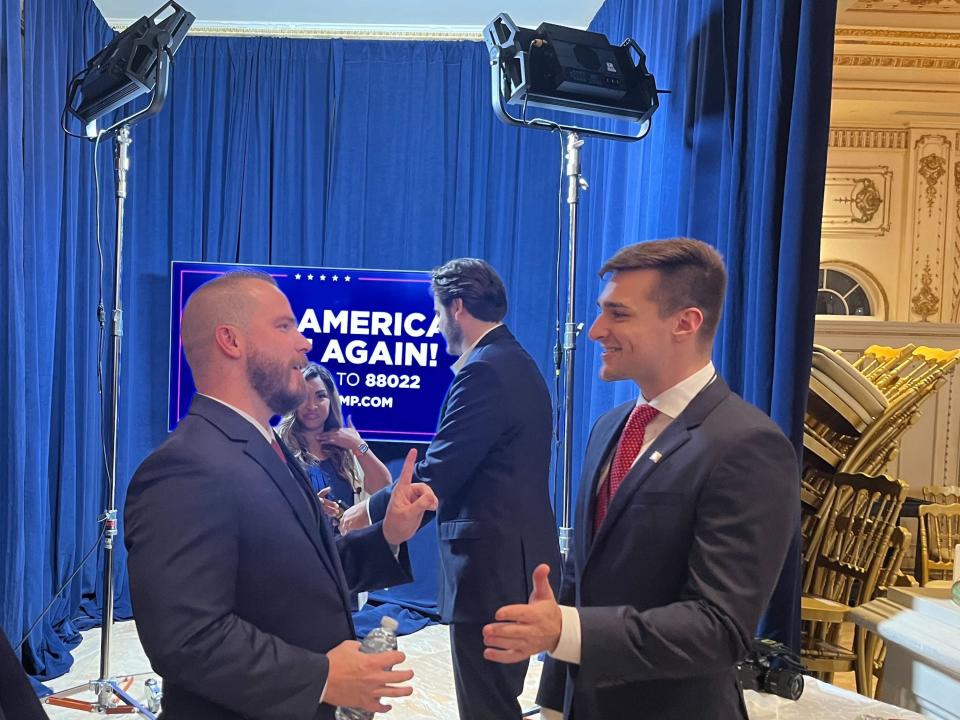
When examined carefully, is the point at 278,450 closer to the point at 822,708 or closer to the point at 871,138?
the point at 822,708

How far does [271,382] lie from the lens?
136 cm

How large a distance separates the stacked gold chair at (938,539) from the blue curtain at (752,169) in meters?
1.19

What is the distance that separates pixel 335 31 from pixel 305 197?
96 centimetres

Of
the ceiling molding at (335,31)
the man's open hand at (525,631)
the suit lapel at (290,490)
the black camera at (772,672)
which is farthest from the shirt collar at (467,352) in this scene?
the ceiling molding at (335,31)

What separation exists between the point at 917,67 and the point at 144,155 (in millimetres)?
5549

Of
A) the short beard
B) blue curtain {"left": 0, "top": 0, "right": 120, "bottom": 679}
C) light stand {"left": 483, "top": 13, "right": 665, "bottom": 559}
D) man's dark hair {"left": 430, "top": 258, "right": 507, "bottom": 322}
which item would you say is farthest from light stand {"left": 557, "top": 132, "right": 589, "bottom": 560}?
blue curtain {"left": 0, "top": 0, "right": 120, "bottom": 679}

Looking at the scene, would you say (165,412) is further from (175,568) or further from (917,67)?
(917,67)

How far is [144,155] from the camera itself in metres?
4.76

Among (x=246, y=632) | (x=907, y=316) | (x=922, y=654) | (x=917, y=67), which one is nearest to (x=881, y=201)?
(x=907, y=316)

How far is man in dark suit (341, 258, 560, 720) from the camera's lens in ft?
8.97

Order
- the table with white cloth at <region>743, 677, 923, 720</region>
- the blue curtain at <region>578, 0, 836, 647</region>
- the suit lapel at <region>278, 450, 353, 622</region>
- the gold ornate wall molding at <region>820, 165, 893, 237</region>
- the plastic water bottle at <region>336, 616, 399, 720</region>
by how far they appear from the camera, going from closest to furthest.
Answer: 1. the plastic water bottle at <region>336, 616, 399, 720</region>
2. the suit lapel at <region>278, 450, 353, 622</region>
3. the table with white cloth at <region>743, 677, 923, 720</region>
4. the blue curtain at <region>578, 0, 836, 647</region>
5. the gold ornate wall molding at <region>820, 165, 893, 237</region>

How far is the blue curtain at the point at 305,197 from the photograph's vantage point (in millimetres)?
2953

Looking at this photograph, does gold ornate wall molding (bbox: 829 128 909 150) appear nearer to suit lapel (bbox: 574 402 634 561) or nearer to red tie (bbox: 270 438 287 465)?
suit lapel (bbox: 574 402 634 561)

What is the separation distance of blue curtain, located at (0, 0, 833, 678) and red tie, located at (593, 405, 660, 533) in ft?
4.03
